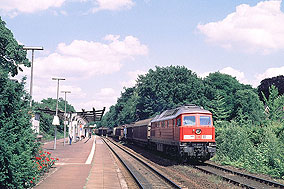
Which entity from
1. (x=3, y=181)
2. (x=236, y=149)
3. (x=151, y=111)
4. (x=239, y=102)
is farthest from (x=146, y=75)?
(x=3, y=181)

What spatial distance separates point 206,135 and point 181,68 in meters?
41.9

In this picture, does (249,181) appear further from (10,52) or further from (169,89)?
(169,89)

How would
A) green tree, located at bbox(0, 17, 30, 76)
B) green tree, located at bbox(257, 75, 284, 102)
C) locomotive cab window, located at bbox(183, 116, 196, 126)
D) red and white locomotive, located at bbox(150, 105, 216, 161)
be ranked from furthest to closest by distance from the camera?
green tree, located at bbox(257, 75, 284, 102) < green tree, located at bbox(0, 17, 30, 76) < locomotive cab window, located at bbox(183, 116, 196, 126) < red and white locomotive, located at bbox(150, 105, 216, 161)

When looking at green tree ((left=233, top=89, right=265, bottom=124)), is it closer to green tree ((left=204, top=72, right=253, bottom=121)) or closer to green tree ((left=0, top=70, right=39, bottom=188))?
green tree ((left=204, top=72, right=253, bottom=121))

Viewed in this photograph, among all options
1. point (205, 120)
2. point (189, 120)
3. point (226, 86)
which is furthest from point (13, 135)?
point (226, 86)

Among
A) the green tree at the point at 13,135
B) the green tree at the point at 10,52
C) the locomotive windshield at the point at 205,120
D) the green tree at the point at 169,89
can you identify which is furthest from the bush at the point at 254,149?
the green tree at the point at 169,89

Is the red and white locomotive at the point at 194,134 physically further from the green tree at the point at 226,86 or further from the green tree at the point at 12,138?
the green tree at the point at 226,86

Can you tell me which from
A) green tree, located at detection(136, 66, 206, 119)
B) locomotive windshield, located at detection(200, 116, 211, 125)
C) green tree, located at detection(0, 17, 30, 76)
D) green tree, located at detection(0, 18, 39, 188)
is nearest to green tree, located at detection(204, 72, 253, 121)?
green tree, located at detection(136, 66, 206, 119)

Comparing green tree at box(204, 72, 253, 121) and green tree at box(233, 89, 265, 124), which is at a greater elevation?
green tree at box(204, 72, 253, 121)

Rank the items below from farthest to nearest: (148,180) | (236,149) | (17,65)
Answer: (17,65)
(236,149)
(148,180)

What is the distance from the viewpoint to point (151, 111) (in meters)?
63.0

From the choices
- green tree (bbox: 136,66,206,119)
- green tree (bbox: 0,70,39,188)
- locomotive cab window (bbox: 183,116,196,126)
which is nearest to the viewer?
green tree (bbox: 0,70,39,188)

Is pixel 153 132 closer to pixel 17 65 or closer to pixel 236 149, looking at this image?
pixel 236 149

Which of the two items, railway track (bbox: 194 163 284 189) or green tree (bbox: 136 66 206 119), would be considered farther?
green tree (bbox: 136 66 206 119)
